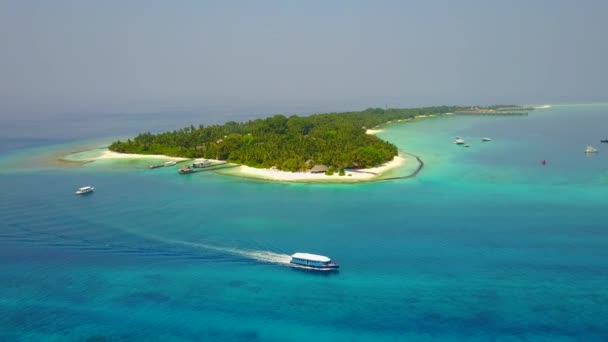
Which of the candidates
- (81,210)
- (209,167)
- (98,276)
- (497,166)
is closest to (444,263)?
(98,276)

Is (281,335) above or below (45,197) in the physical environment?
below

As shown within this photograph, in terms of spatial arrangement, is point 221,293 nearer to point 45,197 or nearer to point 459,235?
point 459,235

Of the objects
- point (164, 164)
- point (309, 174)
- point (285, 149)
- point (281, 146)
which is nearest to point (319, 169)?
point (309, 174)

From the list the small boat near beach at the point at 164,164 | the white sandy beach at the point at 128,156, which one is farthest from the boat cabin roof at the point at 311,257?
the white sandy beach at the point at 128,156

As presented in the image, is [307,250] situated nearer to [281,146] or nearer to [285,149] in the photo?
[285,149]

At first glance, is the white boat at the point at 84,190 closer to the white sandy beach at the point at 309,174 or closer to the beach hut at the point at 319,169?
the white sandy beach at the point at 309,174
